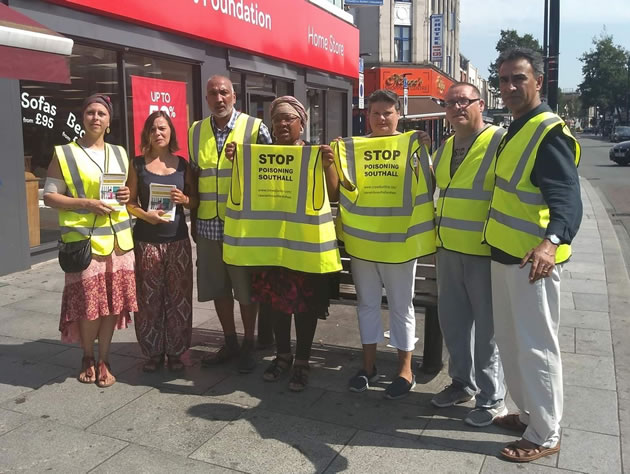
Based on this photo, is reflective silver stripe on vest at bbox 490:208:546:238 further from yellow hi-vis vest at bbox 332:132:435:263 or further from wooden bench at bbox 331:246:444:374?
wooden bench at bbox 331:246:444:374

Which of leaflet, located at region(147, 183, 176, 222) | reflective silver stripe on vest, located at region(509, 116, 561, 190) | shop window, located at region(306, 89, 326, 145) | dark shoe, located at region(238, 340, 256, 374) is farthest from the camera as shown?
shop window, located at region(306, 89, 326, 145)

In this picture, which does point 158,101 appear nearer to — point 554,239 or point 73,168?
point 73,168

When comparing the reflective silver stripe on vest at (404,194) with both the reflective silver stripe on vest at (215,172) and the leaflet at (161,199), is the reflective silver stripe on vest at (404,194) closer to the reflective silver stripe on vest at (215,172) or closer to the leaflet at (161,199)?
the reflective silver stripe on vest at (215,172)

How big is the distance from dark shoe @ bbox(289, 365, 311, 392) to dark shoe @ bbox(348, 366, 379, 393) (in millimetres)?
292

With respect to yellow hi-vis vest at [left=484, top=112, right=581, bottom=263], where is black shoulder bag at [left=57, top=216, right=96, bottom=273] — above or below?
below

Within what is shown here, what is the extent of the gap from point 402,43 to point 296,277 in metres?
34.9

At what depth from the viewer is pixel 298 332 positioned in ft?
13.1

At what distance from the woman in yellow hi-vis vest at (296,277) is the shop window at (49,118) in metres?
4.27

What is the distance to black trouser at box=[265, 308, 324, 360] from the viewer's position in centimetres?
394

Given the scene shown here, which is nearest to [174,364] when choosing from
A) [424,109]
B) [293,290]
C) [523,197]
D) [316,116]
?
[293,290]

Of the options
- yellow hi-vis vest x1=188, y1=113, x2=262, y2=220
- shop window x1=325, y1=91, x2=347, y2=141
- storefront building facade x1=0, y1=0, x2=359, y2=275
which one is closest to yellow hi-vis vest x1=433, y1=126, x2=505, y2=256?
yellow hi-vis vest x1=188, y1=113, x2=262, y2=220

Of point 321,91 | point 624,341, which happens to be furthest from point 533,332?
point 321,91

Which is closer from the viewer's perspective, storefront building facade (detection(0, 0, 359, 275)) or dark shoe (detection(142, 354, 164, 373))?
dark shoe (detection(142, 354, 164, 373))

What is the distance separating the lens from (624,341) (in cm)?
475
